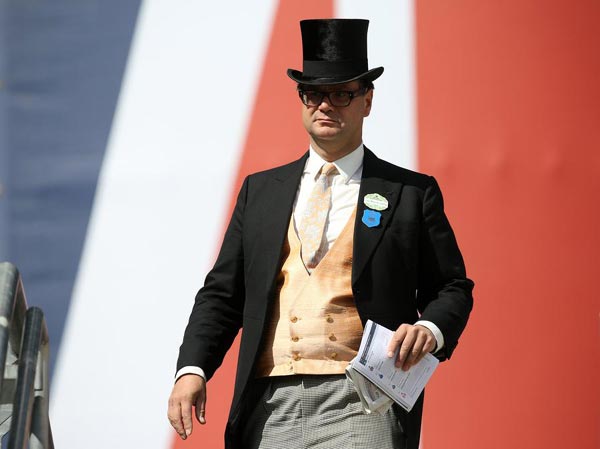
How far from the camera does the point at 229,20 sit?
15.5 ft

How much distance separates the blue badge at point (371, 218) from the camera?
3.34m

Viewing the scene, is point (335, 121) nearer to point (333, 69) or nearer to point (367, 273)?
point (333, 69)

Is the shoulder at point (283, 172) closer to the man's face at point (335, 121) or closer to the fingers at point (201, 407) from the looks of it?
the man's face at point (335, 121)

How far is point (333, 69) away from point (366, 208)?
1.16 ft

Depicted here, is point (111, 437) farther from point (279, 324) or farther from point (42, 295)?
point (279, 324)

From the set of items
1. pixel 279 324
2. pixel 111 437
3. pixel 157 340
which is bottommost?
pixel 111 437

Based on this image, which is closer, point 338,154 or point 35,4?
point 338,154

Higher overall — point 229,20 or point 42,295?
point 229,20

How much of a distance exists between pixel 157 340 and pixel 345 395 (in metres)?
1.50

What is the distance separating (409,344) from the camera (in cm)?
311

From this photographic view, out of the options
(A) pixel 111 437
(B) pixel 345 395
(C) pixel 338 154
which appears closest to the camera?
(B) pixel 345 395

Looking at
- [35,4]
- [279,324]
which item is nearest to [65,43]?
[35,4]

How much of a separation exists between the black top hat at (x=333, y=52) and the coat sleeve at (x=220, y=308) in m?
0.38

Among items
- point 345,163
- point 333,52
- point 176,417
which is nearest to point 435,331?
point 345,163
